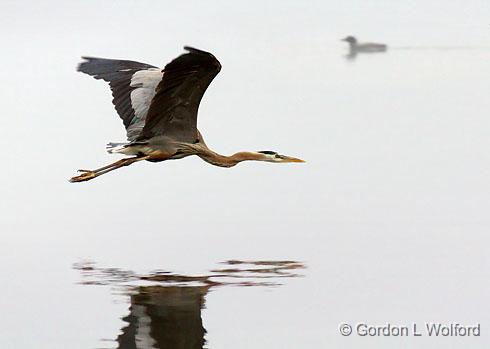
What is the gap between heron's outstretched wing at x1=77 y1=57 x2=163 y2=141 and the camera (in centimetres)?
1245

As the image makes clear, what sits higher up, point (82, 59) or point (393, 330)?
point (82, 59)

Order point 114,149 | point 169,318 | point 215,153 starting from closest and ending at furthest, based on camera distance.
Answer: point 169,318, point 114,149, point 215,153

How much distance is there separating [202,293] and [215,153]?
2.36 m

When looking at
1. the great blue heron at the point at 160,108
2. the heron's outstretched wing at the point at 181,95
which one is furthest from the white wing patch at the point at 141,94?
the heron's outstretched wing at the point at 181,95

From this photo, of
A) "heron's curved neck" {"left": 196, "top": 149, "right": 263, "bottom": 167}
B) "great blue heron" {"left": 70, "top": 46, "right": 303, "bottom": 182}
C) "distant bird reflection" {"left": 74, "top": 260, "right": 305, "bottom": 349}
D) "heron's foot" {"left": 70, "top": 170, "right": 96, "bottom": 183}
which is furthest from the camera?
"heron's curved neck" {"left": 196, "top": 149, "right": 263, "bottom": 167}

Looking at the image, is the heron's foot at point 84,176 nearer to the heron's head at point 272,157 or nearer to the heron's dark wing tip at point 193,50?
the heron's head at point 272,157

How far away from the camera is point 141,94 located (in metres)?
12.5

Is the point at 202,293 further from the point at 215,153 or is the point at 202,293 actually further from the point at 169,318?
the point at 215,153

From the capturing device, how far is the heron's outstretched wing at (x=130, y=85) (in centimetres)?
1245

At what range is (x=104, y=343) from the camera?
8.96 metres

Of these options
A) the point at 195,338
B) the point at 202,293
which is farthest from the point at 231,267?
the point at 195,338

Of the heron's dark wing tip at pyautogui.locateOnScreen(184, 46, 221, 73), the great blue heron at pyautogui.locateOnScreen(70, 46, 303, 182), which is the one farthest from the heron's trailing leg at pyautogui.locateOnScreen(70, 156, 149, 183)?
the heron's dark wing tip at pyautogui.locateOnScreen(184, 46, 221, 73)

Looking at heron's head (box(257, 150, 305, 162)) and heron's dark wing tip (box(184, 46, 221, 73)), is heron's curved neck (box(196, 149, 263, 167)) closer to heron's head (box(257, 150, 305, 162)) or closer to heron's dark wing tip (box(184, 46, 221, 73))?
heron's head (box(257, 150, 305, 162))

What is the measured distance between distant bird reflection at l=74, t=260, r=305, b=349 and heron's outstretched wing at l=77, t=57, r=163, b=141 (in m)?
1.63
